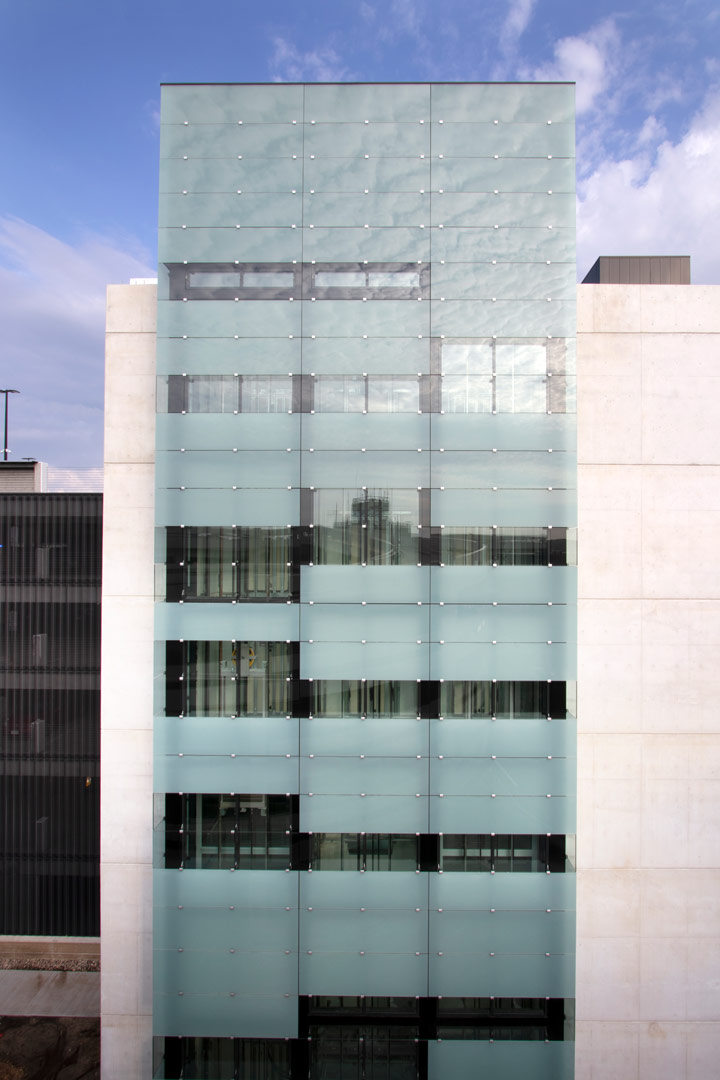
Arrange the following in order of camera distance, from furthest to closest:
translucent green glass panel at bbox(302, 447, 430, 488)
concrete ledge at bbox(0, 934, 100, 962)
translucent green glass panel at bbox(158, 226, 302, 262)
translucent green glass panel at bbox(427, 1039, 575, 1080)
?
concrete ledge at bbox(0, 934, 100, 962)
translucent green glass panel at bbox(158, 226, 302, 262)
translucent green glass panel at bbox(302, 447, 430, 488)
translucent green glass panel at bbox(427, 1039, 575, 1080)

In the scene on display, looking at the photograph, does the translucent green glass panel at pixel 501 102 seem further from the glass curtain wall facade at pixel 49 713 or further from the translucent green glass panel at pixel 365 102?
the glass curtain wall facade at pixel 49 713

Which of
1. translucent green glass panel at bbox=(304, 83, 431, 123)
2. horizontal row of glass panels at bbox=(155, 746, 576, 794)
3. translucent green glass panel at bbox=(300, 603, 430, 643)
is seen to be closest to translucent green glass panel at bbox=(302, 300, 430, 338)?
translucent green glass panel at bbox=(304, 83, 431, 123)

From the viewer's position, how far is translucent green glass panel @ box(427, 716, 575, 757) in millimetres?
10086

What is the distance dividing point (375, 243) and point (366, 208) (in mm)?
696

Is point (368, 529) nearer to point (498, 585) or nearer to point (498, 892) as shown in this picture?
point (498, 585)

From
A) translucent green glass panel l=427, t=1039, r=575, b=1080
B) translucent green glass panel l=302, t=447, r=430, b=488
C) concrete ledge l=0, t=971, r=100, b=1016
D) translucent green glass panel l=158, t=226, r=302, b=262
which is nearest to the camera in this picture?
translucent green glass panel l=427, t=1039, r=575, b=1080

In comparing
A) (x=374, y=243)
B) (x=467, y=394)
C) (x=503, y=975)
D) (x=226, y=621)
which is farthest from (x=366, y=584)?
(x=503, y=975)

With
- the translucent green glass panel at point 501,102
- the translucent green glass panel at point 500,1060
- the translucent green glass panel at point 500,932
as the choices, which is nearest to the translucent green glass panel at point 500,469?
the translucent green glass panel at point 501,102

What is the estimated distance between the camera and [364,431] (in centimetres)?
1028

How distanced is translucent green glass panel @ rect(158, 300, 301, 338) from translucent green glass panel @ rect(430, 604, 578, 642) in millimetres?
6378

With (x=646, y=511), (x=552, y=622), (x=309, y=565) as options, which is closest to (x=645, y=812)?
(x=552, y=622)

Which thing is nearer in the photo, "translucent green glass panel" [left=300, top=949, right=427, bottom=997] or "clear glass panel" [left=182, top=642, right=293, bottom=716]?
"translucent green glass panel" [left=300, top=949, right=427, bottom=997]

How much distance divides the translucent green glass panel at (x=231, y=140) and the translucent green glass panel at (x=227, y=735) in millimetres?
11204

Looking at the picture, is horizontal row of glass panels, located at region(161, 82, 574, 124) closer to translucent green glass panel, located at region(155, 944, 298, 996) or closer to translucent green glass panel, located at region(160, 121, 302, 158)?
translucent green glass panel, located at region(160, 121, 302, 158)
